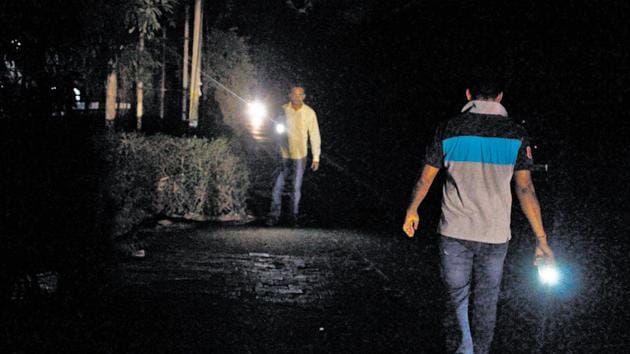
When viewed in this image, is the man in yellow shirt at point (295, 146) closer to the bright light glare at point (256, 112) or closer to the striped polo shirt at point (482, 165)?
the striped polo shirt at point (482, 165)

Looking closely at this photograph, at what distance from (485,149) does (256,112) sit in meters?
35.7

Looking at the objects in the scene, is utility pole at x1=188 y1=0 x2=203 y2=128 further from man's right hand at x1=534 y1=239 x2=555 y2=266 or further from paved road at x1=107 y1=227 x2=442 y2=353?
man's right hand at x1=534 y1=239 x2=555 y2=266

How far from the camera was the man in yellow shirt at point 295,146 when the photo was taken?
12.7m

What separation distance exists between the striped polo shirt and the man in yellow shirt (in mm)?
7226

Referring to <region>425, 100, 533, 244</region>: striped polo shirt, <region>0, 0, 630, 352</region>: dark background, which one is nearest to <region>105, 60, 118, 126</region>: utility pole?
<region>0, 0, 630, 352</region>: dark background

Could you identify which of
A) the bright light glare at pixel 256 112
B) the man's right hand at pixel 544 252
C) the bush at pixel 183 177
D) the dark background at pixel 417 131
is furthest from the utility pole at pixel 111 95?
the bright light glare at pixel 256 112

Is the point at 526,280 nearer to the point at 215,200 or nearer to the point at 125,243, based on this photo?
the point at 125,243

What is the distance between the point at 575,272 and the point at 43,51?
19.6 feet

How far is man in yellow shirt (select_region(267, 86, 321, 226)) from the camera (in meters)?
12.7

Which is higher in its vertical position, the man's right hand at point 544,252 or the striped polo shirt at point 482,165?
the striped polo shirt at point 482,165

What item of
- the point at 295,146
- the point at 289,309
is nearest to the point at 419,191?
the point at 289,309

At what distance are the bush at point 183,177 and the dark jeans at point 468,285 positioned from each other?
628cm

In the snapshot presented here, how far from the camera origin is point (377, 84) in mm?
25797

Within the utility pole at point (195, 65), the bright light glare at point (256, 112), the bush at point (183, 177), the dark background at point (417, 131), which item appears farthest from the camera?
the bright light glare at point (256, 112)
